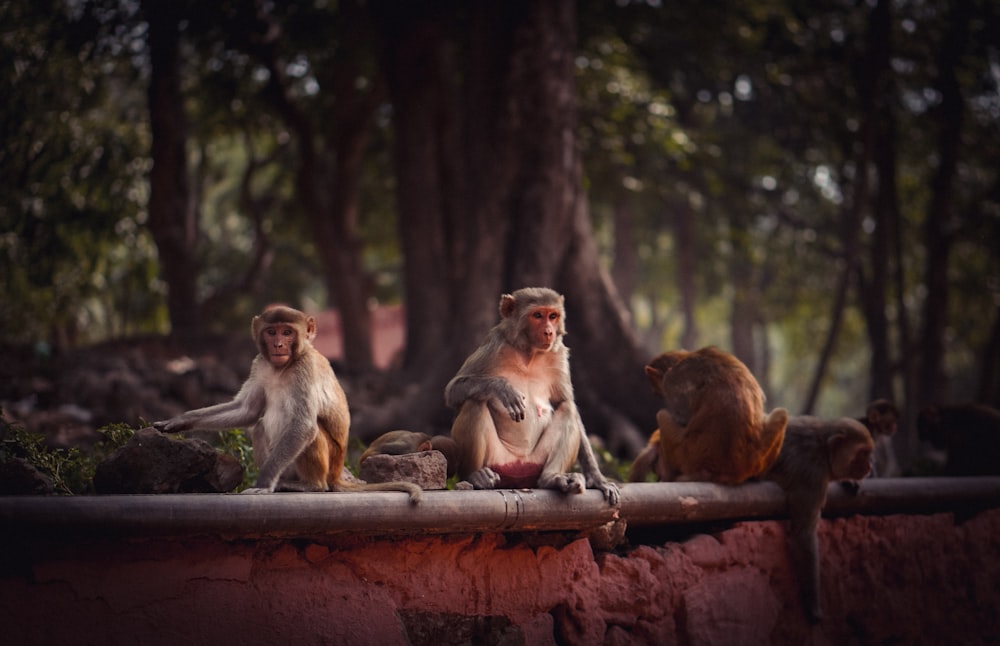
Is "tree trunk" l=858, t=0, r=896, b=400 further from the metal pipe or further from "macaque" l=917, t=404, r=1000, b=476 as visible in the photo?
the metal pipe

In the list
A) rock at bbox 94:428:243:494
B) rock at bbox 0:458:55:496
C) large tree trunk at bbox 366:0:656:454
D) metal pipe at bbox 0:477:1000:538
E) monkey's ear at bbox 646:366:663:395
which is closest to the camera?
metal pipe at bbox 0:477:1000:538

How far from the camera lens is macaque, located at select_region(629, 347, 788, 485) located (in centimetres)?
521

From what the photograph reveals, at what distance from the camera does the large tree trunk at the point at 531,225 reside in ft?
27.0

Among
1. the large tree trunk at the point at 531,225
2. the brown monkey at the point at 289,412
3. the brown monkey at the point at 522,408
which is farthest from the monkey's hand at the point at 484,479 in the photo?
the large tree trunk at the point at 531,225

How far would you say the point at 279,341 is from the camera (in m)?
4.18

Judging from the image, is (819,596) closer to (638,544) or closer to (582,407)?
(638,544)

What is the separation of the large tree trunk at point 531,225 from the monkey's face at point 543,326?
3.43 metres

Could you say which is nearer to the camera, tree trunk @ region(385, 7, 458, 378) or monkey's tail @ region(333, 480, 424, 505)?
monkey's tail @ region(333, 480, 424, 505)

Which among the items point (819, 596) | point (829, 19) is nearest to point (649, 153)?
point (829, 19)

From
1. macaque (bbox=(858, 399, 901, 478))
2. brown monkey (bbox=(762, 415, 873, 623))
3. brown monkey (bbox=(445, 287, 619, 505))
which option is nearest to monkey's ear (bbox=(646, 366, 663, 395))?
brown monkey (bbox=(762, 415, 873, 623))

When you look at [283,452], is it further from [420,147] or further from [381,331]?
[381,331]

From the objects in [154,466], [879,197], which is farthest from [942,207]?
[154,466]

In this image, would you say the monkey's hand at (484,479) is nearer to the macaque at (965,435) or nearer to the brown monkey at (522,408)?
the brown monkey at (522,408)

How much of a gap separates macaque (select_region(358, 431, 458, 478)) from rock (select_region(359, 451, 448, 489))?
332mm
